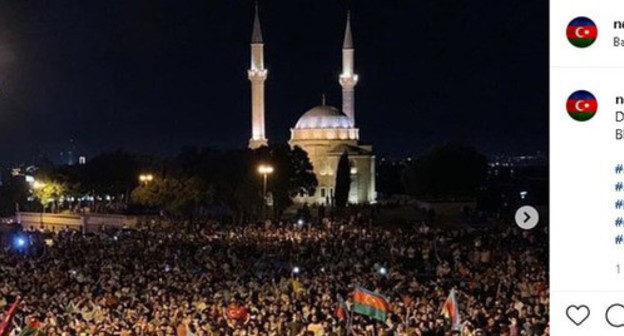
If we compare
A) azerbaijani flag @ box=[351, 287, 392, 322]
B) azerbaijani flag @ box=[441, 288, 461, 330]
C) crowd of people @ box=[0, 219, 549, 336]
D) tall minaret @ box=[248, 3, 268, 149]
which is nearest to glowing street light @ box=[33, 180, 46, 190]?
tall minaret @ box=[248, 3, 268, 149]

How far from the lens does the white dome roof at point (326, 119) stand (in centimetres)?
7850

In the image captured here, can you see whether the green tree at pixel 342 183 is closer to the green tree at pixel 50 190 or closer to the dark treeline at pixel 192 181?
the dark treeline at pixel 192 181

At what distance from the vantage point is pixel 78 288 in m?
18.5

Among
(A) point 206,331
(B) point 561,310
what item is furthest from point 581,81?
(A) point 206,331

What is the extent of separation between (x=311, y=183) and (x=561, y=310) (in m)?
60.6

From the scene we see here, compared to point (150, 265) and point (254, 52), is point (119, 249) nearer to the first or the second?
point (150, 265)

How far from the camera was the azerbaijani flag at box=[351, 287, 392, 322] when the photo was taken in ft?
43.4

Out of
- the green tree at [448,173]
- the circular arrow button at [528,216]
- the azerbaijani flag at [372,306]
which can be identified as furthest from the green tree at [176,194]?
the circular arrow button at [528,216]

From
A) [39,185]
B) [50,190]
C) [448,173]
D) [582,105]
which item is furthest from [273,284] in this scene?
[39,185]

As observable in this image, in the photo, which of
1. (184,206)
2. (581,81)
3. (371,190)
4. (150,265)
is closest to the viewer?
(581,81)

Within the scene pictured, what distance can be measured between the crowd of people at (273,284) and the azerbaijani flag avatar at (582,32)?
7.70 m

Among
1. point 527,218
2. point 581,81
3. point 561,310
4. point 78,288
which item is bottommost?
point 78,288

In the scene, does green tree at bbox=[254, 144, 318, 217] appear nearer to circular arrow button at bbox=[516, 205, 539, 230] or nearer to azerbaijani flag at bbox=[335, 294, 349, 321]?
azerbaijani flag at bbox=[335, 294, 349, 321]

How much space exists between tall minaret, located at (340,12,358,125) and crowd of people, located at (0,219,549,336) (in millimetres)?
50261
